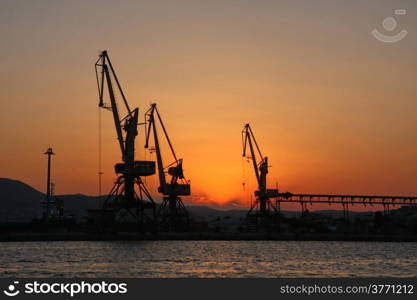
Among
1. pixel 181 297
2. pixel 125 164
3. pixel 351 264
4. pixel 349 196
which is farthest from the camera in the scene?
pixel 349 196

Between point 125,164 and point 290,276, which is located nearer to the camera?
point 290,276

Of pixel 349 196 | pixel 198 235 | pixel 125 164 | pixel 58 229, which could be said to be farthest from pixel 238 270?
pixel 349 196

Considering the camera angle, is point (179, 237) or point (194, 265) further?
point (179, 237)

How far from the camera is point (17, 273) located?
67688mm

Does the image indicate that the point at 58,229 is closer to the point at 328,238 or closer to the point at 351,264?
the point at 328,238

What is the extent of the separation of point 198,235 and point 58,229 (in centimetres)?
3449

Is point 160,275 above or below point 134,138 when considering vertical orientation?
below

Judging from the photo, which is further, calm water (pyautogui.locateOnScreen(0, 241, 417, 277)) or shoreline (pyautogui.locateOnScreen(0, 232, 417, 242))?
shoreline (pyautogui.locateOnScreen(0, 232, 417, 242))

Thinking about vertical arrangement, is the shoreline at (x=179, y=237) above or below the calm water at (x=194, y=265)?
above

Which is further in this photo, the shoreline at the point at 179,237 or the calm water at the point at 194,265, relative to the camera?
the shoreline at the point at 179,237

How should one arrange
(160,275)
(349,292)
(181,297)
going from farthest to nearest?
(160,275), (349,292), (181,297)

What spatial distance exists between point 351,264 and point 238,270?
58.2 ft

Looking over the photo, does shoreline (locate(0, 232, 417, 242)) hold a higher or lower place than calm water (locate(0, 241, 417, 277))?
higher

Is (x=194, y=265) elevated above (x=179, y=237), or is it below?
below
